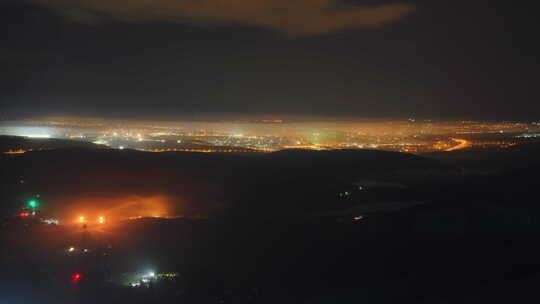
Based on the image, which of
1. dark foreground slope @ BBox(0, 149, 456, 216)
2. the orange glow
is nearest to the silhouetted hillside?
dark foreground slope @ BBox(0, 149, 456, 216)

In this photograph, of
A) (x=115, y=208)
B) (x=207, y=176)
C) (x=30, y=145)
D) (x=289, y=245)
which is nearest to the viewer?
(x=289, y=245)

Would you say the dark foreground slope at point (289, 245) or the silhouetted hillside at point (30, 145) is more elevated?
the silhouetted hillside at point (30, 145)

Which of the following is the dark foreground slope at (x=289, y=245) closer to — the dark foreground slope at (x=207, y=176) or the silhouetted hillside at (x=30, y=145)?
the dark foreground slope at (x=207, y=176)

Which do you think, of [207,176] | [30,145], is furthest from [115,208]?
[30,145]

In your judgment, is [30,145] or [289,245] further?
[30,145]

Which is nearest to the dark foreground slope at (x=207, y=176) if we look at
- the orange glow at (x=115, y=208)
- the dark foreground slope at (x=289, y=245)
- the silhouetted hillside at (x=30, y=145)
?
the dark foreground slope at (x=289, y=245)

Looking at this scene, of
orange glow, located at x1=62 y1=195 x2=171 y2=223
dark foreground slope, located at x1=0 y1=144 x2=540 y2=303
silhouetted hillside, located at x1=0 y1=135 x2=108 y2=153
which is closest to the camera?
dark foreground slope, located at x1=0 y1=144 x2=540 y2=303

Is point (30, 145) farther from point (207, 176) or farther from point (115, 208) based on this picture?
point (115, 208)

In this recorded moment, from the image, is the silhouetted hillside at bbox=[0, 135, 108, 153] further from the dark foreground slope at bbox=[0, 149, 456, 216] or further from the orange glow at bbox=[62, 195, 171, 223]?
the orange glow at bbox=[62, 195, 171, 223]

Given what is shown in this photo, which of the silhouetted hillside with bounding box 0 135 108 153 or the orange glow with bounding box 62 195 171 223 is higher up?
the silhouetted hillside with bounding box 0 135 108 153

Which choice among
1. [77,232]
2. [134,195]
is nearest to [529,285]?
[77,232]

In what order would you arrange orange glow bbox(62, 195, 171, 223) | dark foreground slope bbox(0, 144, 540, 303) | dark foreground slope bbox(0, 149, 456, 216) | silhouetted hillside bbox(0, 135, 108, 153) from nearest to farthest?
dark foreground slope bbox(0, 144, 540, 303), orange glow bbox(62, 195, 171, 223), dark foreground slope bbox(0, 149, 456, 216), silhouetted hillside bbox(0, 135, 108, 153)
